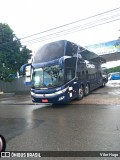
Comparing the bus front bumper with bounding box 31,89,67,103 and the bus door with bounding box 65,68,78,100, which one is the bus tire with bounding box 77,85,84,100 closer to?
the bus door with bounding box 65,68,78,100

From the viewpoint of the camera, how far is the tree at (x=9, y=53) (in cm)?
2465

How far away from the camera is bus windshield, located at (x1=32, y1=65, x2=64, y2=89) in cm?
1273

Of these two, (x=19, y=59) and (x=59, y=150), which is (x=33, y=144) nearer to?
(x=59, y=150)

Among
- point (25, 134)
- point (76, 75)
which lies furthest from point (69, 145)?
point (76, 75)

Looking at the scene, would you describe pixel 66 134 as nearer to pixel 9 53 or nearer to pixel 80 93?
pixel 80 93

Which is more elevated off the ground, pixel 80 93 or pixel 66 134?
pixel 80 93

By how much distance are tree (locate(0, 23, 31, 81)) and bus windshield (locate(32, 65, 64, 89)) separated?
12128mm

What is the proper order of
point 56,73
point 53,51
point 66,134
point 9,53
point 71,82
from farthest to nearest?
point 9,53 < point 71,82 < point 53,51 < point 56,73 < point 66,134

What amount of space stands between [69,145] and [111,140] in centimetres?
118

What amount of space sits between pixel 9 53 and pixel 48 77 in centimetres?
1351

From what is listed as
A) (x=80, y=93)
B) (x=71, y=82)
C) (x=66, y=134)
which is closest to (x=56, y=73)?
(x=71, y=82)

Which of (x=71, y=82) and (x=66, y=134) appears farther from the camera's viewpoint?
(x=71, y=82)

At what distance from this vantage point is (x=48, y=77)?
42.3ft

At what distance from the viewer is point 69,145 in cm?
571
